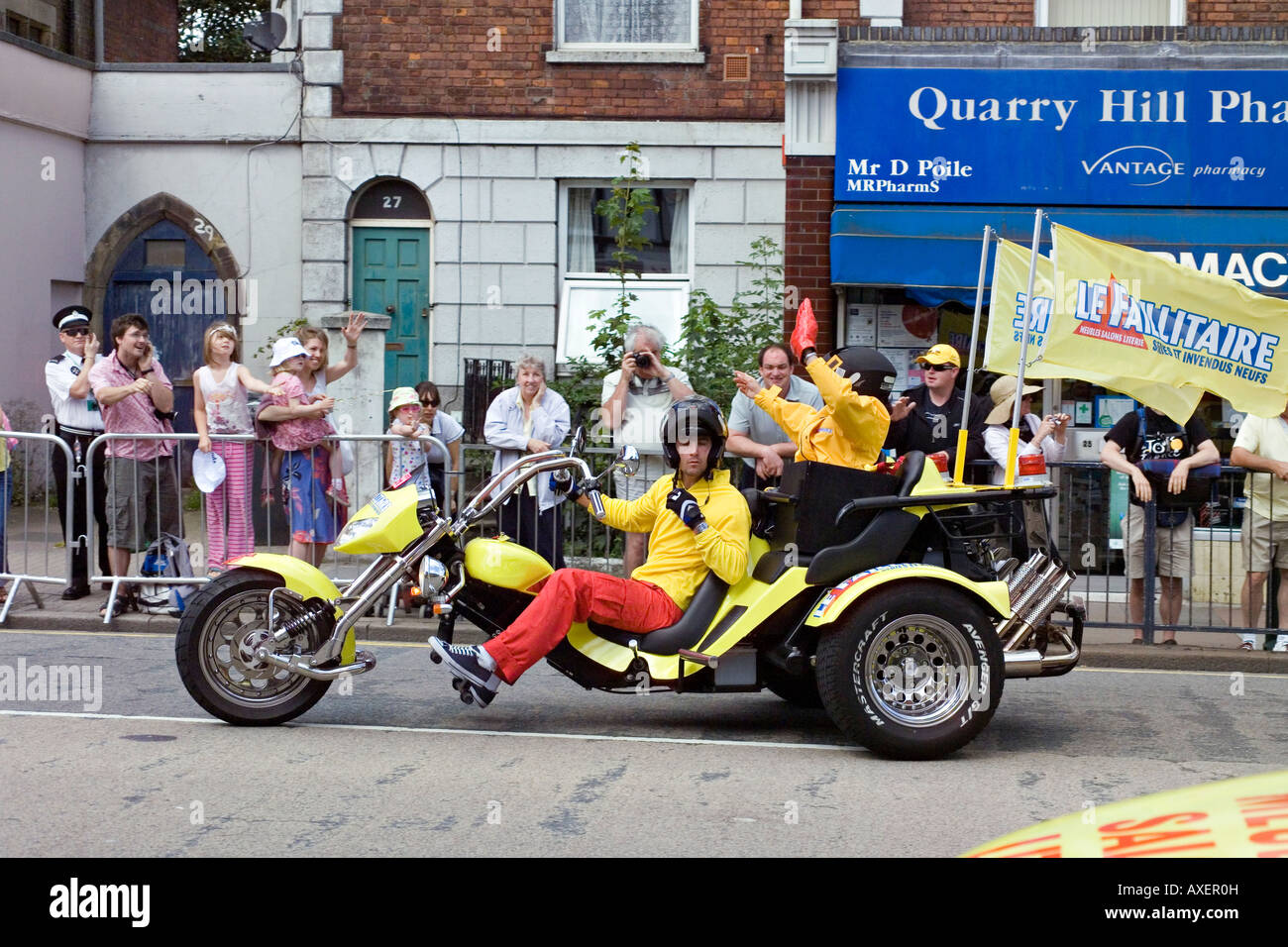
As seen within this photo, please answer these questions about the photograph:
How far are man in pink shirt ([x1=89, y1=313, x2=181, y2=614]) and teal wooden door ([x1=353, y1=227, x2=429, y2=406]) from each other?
617cm

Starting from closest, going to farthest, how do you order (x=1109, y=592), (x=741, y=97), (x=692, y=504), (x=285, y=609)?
1. (x=692, y=504)
2. (x=285, y=609)
3. (x=1109, y=592)
4. (x=741, y=97)

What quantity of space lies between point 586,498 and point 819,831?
6.60 feet

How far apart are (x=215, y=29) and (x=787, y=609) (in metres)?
33.1

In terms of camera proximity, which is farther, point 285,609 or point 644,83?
point 644,83

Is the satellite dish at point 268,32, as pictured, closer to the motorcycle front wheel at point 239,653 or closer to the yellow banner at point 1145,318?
the motorcycle front wheel at point 239,653

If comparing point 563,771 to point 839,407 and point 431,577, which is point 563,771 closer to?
point 431,577

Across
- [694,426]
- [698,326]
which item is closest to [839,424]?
[694,426]

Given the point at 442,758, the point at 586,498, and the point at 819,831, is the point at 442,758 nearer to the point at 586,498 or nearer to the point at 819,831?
the point at 586,498

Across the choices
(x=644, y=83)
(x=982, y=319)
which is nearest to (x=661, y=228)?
(x=644, y=83)

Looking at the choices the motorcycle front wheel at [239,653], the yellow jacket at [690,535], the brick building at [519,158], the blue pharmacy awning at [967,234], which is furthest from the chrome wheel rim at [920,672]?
the brick building at [519,158]

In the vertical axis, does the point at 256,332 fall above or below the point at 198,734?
above

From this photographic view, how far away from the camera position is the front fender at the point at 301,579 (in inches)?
270

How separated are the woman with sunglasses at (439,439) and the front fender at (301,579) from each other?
11.6 feet

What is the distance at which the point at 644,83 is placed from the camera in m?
16.1
